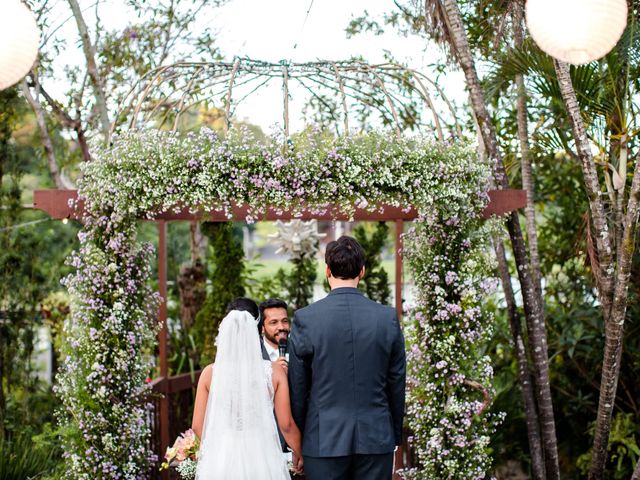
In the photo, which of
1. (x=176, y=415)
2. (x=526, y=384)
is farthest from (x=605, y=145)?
(x=176, y=415)

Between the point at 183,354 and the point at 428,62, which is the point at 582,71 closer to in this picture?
the point at 428,62

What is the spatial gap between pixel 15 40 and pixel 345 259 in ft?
6.31

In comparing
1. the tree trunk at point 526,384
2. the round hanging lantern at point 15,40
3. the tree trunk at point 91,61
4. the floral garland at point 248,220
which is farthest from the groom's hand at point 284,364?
the tree trunk at point 91,61

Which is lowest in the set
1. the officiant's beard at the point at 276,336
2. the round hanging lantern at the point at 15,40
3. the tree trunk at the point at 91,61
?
the officiant's beard at the point at 276,336

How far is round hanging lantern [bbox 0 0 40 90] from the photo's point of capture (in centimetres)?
378

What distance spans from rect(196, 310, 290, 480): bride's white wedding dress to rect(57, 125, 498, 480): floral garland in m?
1.37

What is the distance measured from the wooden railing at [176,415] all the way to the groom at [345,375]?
6.56 feet

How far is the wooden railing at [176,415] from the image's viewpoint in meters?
6.05

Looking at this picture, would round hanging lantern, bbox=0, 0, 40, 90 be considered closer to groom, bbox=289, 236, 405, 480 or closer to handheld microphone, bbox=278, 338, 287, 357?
groom, bbox=289, 236, 405, 480

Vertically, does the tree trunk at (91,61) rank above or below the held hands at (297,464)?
above

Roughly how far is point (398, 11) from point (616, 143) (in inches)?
124

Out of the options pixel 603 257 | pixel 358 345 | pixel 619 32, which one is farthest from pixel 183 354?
pixel 619 32

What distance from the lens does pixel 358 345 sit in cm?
346

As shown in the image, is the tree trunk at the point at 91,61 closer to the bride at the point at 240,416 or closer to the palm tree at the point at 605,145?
the palm tree at the point at 605,145
